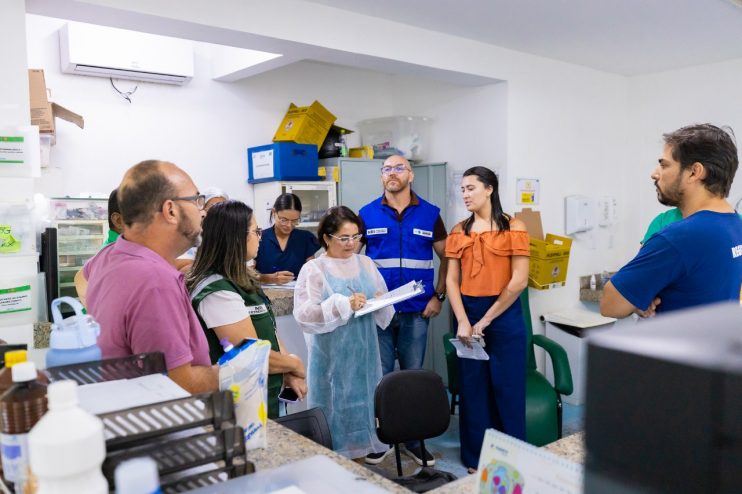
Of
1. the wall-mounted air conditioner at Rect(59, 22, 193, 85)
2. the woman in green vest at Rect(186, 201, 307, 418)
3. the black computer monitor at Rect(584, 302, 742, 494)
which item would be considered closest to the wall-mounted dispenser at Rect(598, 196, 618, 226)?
the wall-mounted air conditioner at Rect(59, 22, 193, 85)

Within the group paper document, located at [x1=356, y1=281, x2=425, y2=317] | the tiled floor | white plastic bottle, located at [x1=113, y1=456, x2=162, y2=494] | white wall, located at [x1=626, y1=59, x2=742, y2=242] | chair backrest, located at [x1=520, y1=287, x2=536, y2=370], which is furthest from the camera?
white wall, located at [x1=626, y1=59, x2=742, y2=242]

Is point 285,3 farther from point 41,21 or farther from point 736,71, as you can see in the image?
point 736,71

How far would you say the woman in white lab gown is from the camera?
9.55ft

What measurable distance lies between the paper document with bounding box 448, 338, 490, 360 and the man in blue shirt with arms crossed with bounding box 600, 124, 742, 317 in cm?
128

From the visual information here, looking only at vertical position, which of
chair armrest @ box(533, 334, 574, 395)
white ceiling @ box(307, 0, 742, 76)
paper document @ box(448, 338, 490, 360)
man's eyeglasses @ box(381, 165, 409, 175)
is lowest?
chair armrest @ box(533, 334, 574, 395)

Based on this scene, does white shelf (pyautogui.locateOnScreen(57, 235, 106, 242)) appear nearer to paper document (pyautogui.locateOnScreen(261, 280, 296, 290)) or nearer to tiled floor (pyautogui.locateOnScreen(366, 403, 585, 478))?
paper document (pyautogui.locateOnScreen(261, 280, 296, 290))

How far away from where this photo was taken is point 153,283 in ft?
4.17

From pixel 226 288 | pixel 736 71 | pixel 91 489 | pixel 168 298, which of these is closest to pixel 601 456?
pixel 91 489

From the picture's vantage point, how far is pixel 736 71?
169 inches

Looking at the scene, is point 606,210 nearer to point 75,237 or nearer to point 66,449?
point 75,237

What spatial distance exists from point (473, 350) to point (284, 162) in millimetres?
2024

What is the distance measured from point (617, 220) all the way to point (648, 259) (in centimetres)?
352

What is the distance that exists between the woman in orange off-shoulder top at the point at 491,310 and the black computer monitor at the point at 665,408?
258 cm

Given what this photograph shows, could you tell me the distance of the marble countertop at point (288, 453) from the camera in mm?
1060
